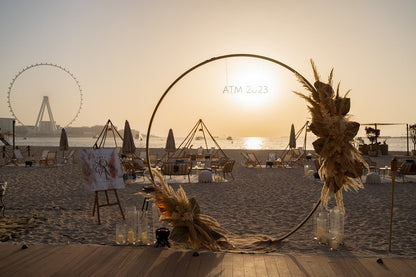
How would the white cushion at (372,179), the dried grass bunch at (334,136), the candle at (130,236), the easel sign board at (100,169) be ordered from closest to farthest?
the dried grass bunch at (334,136), the candle at (130,236), the easel sign board at (100,169), the white cushion at (372,179)

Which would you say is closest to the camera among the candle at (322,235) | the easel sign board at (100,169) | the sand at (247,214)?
the candle at (322,235)

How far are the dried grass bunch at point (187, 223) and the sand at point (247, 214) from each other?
25.3 inches

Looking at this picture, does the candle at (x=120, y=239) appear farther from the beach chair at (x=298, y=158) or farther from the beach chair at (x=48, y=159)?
the beach chair at (x=48, y=159)

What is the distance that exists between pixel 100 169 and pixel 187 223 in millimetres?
3601

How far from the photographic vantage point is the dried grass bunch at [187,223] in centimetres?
550

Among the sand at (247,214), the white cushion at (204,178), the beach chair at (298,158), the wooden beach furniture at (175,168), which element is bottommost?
Answer: the sand at (247,214)

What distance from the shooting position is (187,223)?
562 cm

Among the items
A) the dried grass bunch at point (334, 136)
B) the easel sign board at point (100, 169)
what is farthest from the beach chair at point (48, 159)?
the dried grass bunch at point (334, 136)

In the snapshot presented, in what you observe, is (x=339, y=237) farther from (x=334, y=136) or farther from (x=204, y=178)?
(x=204, y=178)

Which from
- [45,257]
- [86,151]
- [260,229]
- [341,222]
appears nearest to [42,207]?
[86,151]

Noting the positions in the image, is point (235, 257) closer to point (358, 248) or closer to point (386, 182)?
point (358, 248)

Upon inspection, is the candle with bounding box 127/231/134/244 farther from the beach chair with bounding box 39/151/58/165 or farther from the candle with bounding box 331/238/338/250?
the beach chair with bounding box 39/151/58/165

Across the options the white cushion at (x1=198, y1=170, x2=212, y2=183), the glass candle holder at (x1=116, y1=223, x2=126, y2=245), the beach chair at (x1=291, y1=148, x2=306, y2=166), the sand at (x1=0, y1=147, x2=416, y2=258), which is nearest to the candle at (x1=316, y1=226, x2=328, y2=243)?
the sand at (x1=0, y1=147, x2=416, y2=258)

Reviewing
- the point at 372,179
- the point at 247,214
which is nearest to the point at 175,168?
the point at 247,214
